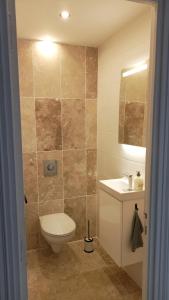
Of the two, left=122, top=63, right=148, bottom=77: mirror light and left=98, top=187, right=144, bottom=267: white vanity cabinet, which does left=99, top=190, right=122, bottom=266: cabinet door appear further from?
left=122, top=63, right=148, bottom=77: mirror light

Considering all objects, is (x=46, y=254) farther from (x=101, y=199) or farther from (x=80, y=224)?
(x=101, y=199)

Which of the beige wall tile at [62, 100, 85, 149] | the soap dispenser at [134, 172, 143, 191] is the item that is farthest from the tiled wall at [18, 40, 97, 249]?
the soap dispenser at [134, 172, 143, 191]

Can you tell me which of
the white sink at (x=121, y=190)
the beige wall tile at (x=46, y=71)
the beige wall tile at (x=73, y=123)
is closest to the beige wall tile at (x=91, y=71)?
the beige wall tile at (x=73, y=123)

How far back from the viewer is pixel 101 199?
88.7 inches

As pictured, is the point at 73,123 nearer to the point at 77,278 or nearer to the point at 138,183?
the point at 138,183

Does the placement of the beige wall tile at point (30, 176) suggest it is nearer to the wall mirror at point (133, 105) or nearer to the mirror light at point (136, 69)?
the wall mirror at point (133, 105)

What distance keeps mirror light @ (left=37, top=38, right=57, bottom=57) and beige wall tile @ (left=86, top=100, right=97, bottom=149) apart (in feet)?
2.27

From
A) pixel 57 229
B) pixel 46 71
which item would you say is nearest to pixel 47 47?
pixel 46 71

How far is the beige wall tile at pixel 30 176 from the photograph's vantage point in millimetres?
2654

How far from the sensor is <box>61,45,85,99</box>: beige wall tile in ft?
8.74

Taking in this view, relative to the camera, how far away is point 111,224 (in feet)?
6.85

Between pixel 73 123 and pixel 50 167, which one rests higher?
pixel 73 123

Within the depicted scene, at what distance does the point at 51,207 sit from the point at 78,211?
0.37m

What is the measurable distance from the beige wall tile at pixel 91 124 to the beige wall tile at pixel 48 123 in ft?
1.19
